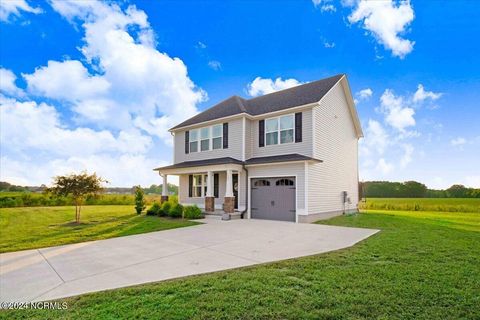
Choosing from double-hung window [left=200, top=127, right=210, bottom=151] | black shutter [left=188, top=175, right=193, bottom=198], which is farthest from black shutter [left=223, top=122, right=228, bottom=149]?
black shutter [left=188, top=175, right=193, bottom=198]

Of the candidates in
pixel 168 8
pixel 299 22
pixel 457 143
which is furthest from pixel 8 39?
pixel 457 143

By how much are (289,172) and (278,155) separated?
5.47 feet

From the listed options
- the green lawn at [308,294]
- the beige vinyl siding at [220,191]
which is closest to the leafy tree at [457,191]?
the beige vinyl siding at [220,191]

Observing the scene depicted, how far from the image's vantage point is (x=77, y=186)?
1374 cm

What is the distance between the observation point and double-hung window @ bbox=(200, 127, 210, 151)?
17.7 metres

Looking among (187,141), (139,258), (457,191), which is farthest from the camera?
(457,191)

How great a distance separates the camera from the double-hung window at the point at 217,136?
17.0m

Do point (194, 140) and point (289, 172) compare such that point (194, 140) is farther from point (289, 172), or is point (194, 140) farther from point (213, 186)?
point (289, 172)

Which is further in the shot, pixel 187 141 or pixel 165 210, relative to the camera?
pixel 187 141

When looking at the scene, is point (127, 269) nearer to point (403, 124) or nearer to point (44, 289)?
point (44, 289)

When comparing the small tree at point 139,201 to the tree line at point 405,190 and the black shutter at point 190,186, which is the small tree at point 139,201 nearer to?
the black shutter at point 190,186

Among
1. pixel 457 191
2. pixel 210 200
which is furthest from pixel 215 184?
pixel 457 191

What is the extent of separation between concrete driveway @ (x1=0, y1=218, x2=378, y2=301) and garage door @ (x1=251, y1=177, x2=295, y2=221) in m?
3.95

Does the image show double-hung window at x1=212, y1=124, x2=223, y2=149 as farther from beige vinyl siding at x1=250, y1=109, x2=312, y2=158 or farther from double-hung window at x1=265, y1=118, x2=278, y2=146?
double-hung window at x1=265, y1=118, x2=278, y2=146
